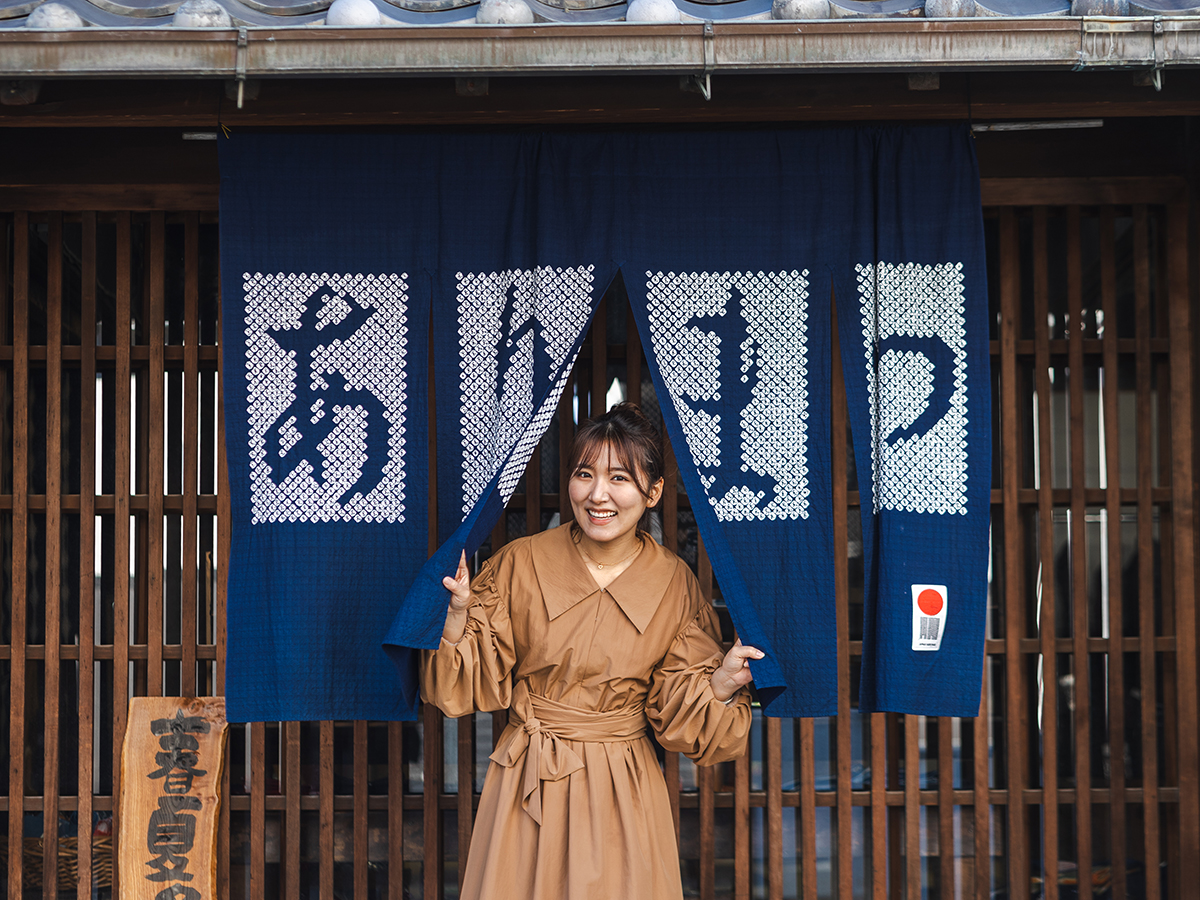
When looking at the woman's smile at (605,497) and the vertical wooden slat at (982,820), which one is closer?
the woman's smile at (605,497)

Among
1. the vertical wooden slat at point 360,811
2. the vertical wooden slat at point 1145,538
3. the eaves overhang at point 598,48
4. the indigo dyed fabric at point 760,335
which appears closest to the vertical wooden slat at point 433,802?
the vertical wooden slat at point 360,811

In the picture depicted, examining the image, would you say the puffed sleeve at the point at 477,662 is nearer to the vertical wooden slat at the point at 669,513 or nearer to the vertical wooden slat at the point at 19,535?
the vertical wooden slat at the point at 669,513

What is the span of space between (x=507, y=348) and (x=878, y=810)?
2551 millimetres

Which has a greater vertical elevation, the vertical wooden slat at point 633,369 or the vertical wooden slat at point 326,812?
the vertical wooden slat at point 633,369

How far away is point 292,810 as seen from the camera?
13.8 ft

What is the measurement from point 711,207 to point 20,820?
12.6 ft

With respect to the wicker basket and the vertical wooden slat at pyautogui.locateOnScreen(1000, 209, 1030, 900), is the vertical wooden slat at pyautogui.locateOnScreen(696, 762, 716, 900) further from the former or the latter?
the wicker basket

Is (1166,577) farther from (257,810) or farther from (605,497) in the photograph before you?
(257,810)

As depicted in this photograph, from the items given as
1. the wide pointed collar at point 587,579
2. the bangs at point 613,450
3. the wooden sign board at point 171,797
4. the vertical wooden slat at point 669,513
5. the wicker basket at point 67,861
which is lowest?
the wicker basket at point 67,861

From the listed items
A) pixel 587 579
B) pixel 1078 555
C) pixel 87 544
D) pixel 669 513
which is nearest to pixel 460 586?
pixel 587 579

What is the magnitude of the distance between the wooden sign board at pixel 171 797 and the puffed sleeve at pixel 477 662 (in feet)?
4.36

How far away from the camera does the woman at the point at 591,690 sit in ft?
11.2

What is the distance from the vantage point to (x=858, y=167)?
12.2ft

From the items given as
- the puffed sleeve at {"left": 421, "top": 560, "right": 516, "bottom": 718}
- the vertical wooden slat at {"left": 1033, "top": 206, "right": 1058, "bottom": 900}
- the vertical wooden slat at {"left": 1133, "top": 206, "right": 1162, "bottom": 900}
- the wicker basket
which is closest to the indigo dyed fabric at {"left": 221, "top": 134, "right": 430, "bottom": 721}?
the puffed sleeve at {"left": 421, "top": 560, "right": 516, "bottom": 718}
